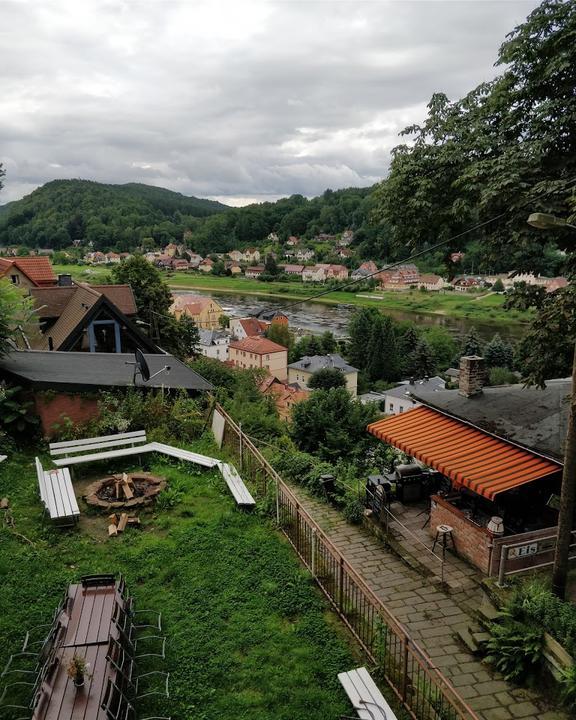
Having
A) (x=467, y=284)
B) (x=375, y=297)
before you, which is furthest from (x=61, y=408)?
(x=467, y=284)

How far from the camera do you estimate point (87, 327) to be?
59.4ft

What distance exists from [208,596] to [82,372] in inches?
295

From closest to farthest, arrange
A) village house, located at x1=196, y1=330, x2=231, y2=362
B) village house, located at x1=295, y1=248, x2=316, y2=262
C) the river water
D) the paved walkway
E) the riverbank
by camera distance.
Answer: the paved walkway → village house, located at x1=196, y1=330, x2=231, y2=362 → the river water → the riverbank → village house, located at x1=295, y1=248, x2=316, y2=262

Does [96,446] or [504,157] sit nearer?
[504,157]

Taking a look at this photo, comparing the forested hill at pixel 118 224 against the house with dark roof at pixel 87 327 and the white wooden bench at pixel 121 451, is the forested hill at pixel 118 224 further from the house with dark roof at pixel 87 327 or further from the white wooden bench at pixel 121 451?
the white wooden bench at pixel 121 451

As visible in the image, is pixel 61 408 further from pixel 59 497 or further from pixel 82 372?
pixel 59 497

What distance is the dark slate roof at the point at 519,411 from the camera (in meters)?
8.41

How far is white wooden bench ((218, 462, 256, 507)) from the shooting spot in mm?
8680

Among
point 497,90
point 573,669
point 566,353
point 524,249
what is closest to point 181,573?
point 573,669

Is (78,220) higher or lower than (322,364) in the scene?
higher

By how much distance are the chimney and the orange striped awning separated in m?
0.74

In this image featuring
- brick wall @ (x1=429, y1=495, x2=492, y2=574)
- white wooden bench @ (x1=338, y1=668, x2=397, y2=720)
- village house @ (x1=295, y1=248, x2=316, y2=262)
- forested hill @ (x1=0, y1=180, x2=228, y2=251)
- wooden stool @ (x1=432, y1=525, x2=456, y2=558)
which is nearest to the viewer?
white wooden bench @ (x1=338, y1=668, x2=397, y2=720)

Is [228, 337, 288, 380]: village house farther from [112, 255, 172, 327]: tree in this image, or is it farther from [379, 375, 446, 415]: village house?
[112, 255, 172, 327]: tree

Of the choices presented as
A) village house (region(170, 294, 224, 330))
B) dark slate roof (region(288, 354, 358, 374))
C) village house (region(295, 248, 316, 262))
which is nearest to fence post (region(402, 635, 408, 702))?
dark slate roof (region(288, 354, 358, 374))
